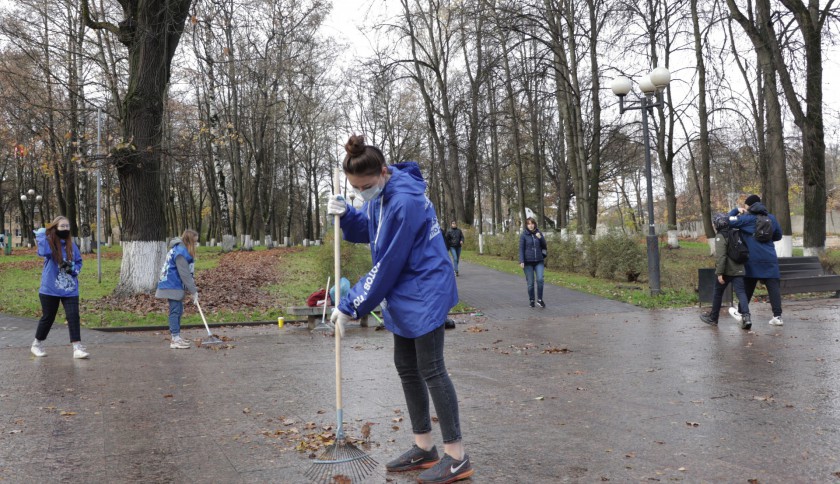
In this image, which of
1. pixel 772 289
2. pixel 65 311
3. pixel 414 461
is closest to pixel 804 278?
Answer: pixel 772 289

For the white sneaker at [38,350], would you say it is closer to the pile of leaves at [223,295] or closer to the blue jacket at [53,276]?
the blue jacket at [53,276]

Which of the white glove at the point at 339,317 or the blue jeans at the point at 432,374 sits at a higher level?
the white glove at the point at 339,317

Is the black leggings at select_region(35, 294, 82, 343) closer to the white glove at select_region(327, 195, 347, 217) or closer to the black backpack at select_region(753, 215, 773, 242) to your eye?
the white glove at select_region(327, 195, 347, 217)

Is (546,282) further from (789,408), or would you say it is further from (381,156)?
(381,156)

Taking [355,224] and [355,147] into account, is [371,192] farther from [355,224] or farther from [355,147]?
[355,224]

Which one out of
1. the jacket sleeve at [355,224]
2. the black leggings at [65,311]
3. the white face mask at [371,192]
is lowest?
the black leggings at [65,311]

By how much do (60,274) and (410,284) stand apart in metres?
6.71

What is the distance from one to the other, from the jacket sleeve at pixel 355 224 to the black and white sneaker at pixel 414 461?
4.27 feet

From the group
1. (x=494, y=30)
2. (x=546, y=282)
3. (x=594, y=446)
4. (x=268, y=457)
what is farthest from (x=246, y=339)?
(x=494, y=30)

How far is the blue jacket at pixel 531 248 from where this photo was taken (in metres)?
14.3

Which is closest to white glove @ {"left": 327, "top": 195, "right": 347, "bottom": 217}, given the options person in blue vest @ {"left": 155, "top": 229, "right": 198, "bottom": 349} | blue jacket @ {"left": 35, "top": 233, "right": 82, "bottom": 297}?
blue jacket @ {"left": 35, "top": 233, "right": 82, "bottom": 297}

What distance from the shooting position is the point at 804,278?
1365cm

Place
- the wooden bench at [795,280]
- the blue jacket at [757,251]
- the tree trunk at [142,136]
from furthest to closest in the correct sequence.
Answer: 1. the tree trunk at [142,136]
2. the wooden bench at [795,280]
3. the blue jacket at [757,251]

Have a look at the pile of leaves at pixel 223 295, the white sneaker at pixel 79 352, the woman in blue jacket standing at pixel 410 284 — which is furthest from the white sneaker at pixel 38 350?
the woman in blue jacket standing at pixel 410 284
